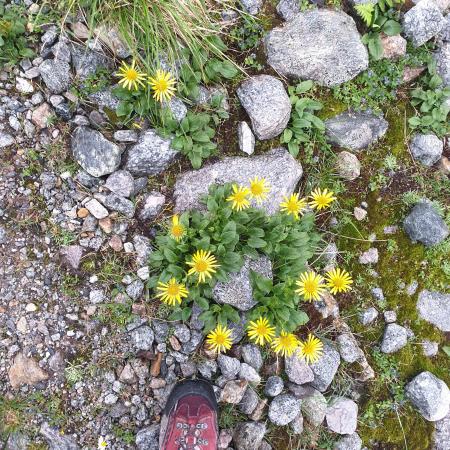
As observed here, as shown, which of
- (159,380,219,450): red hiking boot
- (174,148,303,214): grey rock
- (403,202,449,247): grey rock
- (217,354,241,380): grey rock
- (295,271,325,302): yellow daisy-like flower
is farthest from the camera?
(403,202,449,247): grey rock

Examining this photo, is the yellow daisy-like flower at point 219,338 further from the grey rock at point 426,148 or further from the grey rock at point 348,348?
the grey rock at point 426,148

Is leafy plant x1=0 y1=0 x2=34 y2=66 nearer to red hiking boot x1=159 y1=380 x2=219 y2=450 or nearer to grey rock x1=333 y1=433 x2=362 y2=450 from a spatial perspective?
red hiking boot x1=159 y1=380 x2=219 y2=450

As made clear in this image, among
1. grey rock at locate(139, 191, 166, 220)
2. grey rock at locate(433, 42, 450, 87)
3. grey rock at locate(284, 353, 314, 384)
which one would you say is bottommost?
grey rock at locate(284, 353, 314, 384)

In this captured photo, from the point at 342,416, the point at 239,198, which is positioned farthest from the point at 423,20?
the point at 342,416

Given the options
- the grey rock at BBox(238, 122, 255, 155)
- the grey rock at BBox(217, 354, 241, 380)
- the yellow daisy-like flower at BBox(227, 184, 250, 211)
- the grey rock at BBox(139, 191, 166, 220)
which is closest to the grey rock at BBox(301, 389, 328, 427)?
the grey rock at BBox(217, 354, 241, 380)

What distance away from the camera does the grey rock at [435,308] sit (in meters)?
4.77

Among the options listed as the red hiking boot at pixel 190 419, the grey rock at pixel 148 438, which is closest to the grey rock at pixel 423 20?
the red hiking boot at pixel 190 419

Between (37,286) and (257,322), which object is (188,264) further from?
(37,286)

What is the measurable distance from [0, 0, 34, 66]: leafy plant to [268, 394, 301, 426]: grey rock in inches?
143

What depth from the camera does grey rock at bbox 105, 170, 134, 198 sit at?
424cm

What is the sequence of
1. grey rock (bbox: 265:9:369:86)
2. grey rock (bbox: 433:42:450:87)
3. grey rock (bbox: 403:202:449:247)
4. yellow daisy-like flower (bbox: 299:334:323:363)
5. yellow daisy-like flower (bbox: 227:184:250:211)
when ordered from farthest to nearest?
grey rock (bbox: 433:42:450:87) → grey rock (bbox: 403:202:449:247) → grey rock (bbox: 265:9:369:86) → yellow daisy-like flower (bbox: 299:334:323:363) → yellow daisy-like flower (bbox: 227:184:250:211)

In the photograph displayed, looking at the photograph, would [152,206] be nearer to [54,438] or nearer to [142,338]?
[142,338]

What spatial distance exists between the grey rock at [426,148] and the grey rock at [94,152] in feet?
9.18

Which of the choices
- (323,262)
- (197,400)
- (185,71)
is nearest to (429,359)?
(323,262)
